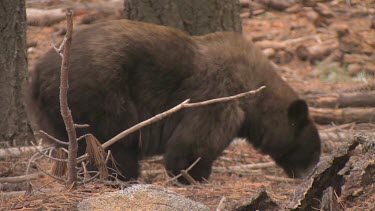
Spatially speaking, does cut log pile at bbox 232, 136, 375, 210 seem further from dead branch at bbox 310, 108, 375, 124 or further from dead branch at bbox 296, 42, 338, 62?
dead branch at bbox 296, 42, 338, 62

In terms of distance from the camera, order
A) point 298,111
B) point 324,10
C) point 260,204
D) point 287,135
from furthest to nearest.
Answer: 1. point 324,10
2. point 287,135
3. point 298,111
4. point 260,204

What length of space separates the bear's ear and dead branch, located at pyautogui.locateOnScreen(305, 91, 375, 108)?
2329 millimetres

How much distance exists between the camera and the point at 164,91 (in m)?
6.88

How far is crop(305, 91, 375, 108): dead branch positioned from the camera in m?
10.0

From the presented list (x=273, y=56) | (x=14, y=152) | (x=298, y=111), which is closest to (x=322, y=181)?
(x=298, y=111)

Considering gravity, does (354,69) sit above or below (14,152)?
below

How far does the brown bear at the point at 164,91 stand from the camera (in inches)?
254

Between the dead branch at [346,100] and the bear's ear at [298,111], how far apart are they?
91.7 inches

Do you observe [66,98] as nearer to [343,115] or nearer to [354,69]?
[343,115]

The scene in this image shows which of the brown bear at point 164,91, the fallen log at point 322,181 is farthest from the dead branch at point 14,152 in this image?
the fallen log at point 322,181

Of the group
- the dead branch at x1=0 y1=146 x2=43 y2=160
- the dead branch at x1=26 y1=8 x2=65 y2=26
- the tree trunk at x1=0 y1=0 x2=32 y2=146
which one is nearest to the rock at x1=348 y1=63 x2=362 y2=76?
the dead branch at x1=26 y1=8 x2=65 y2=26

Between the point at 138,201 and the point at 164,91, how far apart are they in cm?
258

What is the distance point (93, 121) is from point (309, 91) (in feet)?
16.5

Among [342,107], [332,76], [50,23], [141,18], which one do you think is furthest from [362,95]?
[50,23]
